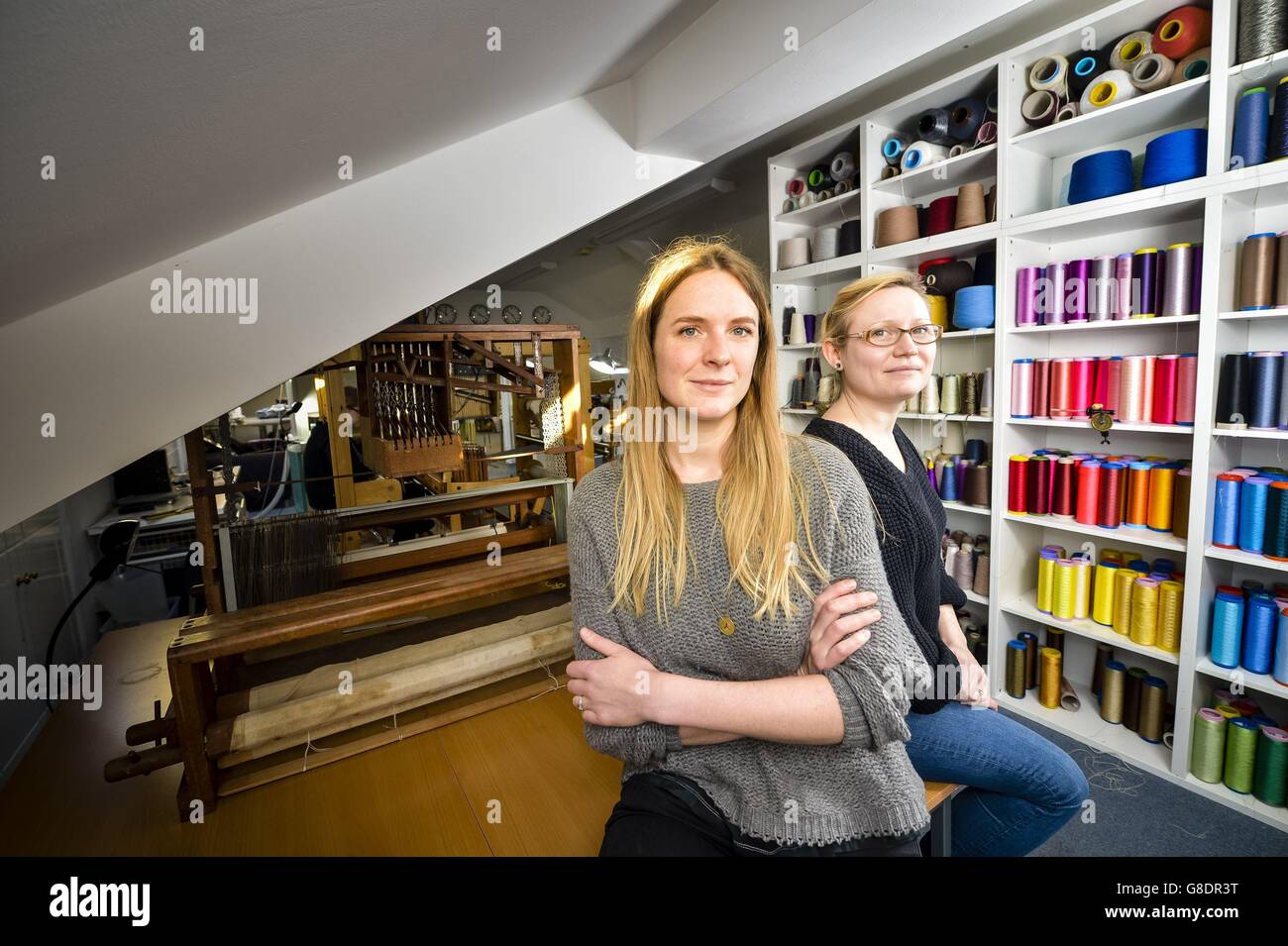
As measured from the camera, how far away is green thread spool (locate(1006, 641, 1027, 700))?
304 centimetres

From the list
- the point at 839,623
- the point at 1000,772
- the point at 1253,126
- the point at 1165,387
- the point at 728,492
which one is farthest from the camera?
the point at 1165,387

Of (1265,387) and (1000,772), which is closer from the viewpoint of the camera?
(1000,772)

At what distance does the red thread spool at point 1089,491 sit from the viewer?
2680 mm

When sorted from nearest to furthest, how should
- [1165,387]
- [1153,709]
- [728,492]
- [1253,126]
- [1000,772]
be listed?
[728,492] < [1000,772] < [1253,126] < [1165,387] < [1153,709]

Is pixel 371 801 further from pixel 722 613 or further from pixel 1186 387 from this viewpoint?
pixel 1186 387

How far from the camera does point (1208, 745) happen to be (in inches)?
93.8

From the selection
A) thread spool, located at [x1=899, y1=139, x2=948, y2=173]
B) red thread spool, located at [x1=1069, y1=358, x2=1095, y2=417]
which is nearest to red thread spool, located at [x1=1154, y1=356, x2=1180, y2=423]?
red thread spool, located at [x1=1069, y1=358, x2=1095, y2=417]

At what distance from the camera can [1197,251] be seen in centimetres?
234

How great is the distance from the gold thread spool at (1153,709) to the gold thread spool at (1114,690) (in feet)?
0.36

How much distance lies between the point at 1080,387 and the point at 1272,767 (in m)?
1.57

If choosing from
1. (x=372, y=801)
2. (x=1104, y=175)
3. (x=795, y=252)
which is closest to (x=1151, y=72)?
(x=1104, y=175)

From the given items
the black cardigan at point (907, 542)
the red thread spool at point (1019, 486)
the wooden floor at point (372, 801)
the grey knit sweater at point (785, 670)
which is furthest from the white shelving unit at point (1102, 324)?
the grey knit sweater at point (785, 670)

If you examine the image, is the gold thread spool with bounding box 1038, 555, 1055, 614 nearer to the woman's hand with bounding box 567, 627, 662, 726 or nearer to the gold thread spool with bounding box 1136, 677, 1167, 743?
the gold thread spool with bounding box 1136, 677, 1167, 743
